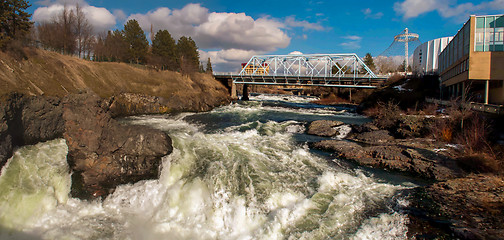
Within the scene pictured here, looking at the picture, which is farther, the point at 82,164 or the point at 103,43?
the point at 103,43

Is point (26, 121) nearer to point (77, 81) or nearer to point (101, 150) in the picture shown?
point (101, 150)

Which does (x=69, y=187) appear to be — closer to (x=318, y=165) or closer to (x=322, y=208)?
(x=322, y=208)

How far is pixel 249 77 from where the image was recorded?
205ft

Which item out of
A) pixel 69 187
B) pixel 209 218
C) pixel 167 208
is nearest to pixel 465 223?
pixel 209 218

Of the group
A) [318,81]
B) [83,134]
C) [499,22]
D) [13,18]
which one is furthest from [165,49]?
[499,22]

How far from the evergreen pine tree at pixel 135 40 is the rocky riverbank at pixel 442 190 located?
197ft

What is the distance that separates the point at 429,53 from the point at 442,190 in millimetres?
119641

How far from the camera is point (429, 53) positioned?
343 ft

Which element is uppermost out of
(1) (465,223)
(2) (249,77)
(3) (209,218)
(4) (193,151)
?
(2) (249,77)

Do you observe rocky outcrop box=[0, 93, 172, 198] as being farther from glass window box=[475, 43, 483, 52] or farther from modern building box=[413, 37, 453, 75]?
modern building box=[413, 37, 453, 75]

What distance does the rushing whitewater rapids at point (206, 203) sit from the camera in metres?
8.22

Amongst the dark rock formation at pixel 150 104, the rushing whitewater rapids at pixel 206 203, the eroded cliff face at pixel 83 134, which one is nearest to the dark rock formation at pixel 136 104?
the dark rock formation at pixel 150 104

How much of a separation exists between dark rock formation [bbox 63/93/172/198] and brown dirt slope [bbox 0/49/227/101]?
2.28 metres

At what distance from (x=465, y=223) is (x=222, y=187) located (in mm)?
8158
